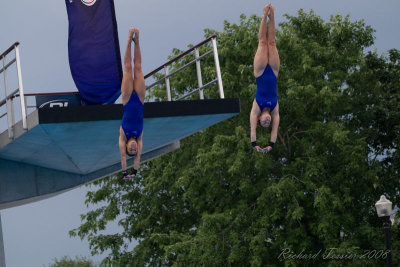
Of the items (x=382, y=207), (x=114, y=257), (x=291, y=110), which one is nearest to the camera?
(x=382, y=207)

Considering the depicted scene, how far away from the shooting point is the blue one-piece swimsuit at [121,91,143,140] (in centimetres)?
1440

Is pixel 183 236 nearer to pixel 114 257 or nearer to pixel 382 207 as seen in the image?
pixel 114 257

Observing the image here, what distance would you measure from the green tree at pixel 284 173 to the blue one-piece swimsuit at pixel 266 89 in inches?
452

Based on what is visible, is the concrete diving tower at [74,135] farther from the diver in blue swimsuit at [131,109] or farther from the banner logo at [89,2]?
the diver in blue swimsuit at [131,109]

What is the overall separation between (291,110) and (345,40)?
13.1ft

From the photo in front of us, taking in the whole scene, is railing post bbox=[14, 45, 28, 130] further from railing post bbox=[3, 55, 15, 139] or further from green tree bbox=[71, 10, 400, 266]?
green tree bbox=[71, 10, 400, 266]

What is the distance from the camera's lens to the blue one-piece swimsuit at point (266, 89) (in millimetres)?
13682

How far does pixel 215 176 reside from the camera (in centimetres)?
2786

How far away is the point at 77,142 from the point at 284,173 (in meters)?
10.4

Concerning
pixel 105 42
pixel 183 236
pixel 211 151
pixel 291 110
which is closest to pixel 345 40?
pixel 291 110

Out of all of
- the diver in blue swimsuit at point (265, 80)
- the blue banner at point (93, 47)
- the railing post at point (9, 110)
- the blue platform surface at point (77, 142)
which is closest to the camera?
the diver in blue swimsuit at point (265, 80)

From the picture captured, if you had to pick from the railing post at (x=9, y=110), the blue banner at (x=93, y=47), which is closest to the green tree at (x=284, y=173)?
the blue banner at (x=93, y=47)

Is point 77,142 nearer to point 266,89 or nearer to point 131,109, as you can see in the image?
point 131,109

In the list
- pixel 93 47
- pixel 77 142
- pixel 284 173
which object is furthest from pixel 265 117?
pixel 284 173
